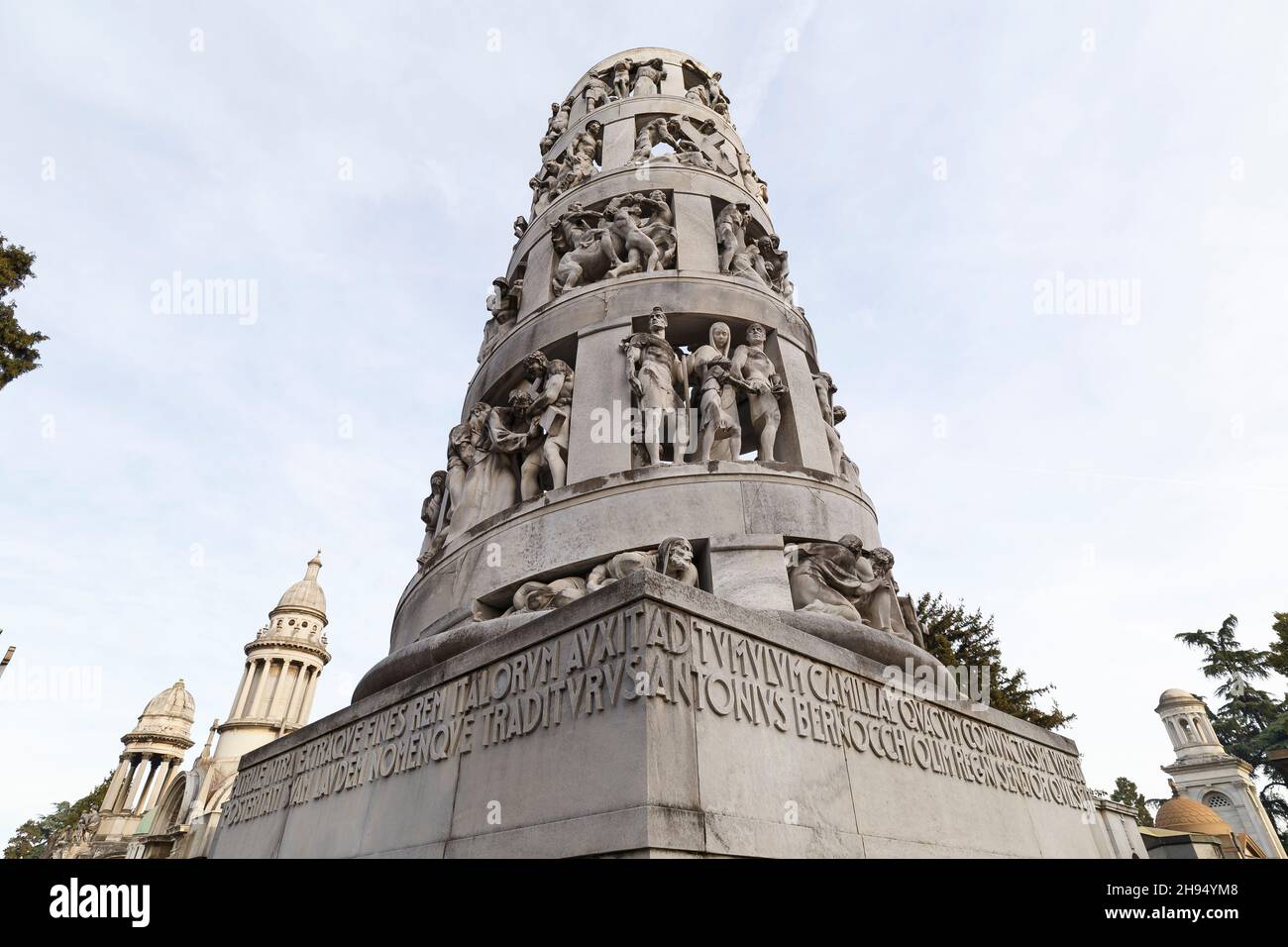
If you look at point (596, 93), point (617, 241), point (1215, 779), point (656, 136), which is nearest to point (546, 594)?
point (617, 241)

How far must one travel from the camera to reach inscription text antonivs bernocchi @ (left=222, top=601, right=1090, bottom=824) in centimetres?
420

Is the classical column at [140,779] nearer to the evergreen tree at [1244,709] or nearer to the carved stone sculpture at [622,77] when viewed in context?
the carved stone sculpture at [622,77]

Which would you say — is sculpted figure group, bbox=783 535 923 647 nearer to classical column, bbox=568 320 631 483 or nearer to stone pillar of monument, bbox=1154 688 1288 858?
classical column, bbox=568 320 631 483

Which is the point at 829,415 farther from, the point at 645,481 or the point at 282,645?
the point at 282,645

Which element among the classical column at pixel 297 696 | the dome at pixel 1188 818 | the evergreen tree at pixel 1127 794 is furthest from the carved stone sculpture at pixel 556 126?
the evergreen tree at pixel 1127 794

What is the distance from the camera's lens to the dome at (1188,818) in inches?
1142

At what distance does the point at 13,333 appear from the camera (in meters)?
15.1

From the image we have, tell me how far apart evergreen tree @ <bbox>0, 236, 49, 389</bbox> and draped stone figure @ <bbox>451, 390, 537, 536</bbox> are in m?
12.4

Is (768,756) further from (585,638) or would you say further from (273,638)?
(273,638)

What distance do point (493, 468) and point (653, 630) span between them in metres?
5.09

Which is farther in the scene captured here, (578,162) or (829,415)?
(578,162)

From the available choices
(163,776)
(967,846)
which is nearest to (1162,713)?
(967,846)
